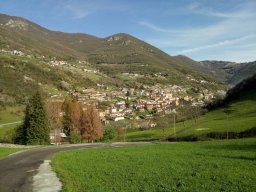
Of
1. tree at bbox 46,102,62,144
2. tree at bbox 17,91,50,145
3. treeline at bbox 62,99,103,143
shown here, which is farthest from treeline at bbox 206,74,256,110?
tree at bbox 17,91,50,145

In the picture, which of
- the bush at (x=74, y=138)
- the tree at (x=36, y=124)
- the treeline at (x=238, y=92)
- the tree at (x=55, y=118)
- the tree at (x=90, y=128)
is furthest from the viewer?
the treeline at (x=238, y=92)

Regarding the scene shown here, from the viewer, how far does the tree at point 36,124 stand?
8350 cm

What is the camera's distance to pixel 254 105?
126 meters

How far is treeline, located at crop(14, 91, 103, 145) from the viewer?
8394cm

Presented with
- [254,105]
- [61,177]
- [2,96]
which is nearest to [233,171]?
[61,177]

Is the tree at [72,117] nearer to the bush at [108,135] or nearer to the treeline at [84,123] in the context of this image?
the treeline at [84,123]

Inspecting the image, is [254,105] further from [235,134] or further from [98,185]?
[98,185]

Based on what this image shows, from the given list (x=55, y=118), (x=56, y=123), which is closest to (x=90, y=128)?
(x=56, y=123)

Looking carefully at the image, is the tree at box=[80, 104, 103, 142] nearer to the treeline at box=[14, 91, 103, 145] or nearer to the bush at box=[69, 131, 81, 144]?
the treeline at box=[14, 91, 103, 145]

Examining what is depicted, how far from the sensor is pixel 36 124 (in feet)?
274

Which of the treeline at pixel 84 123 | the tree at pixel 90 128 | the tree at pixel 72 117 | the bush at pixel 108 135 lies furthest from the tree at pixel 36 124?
the bush at pixel 108 135

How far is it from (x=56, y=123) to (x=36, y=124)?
23.2 metres

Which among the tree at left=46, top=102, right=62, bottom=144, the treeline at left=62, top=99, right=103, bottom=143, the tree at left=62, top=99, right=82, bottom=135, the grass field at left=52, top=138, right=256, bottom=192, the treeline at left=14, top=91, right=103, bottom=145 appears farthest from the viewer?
the tree at left=62, top=99, right=82, bottom=135

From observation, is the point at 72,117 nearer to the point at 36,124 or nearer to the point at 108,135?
the point at 108,135
